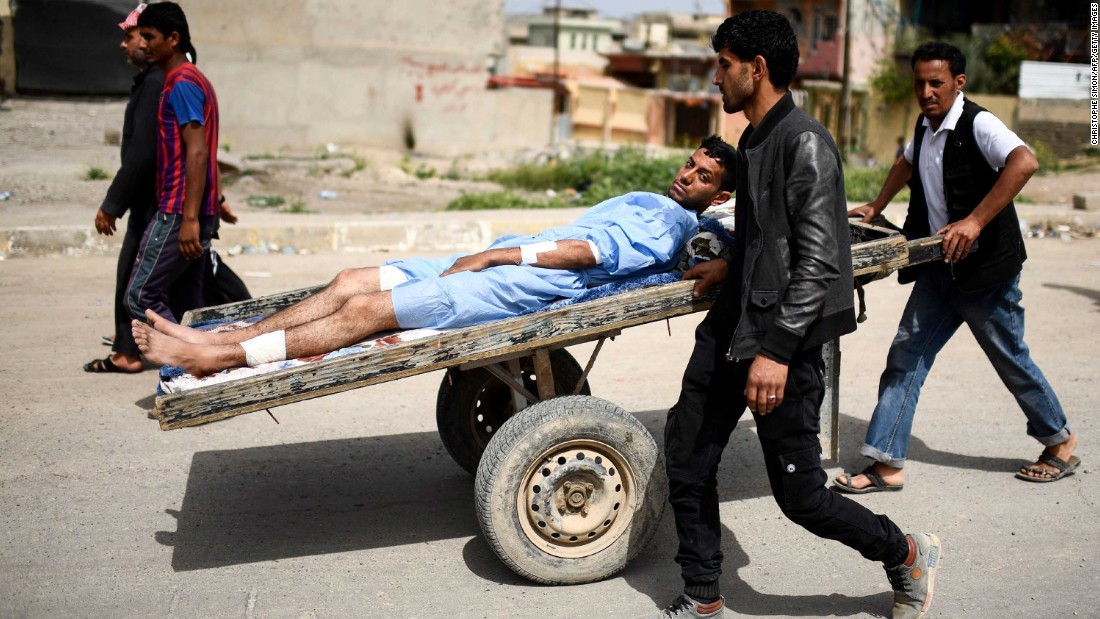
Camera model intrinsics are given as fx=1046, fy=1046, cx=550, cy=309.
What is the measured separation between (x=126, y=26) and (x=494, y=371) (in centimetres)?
330

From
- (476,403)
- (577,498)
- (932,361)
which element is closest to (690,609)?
(577,498)

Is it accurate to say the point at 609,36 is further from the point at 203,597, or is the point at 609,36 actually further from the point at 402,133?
the point at 203,597

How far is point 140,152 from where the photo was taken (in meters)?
5.93

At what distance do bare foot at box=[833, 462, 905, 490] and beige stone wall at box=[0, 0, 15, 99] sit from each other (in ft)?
65.7

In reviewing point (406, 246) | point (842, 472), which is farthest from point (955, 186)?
point (406, 246)

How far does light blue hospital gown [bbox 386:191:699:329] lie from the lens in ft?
13.1

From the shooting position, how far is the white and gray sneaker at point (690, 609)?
11.2ft

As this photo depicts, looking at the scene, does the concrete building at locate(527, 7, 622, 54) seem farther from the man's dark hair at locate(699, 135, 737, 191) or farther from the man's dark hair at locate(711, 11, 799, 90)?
the man's dark hair at locate(711, 11, 799, 90)

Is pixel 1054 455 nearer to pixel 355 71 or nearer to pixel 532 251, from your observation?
pixel 532 251

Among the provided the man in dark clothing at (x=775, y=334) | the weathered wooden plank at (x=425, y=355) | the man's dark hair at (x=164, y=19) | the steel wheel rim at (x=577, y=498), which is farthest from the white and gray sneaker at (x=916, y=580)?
the man's dark hair at (x=164, y=19)

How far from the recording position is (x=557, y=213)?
11.6 m

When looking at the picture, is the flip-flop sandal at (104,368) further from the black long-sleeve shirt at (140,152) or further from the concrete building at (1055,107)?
the concrete building at (1055,107)

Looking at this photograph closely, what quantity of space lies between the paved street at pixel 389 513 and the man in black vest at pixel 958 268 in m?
0.24

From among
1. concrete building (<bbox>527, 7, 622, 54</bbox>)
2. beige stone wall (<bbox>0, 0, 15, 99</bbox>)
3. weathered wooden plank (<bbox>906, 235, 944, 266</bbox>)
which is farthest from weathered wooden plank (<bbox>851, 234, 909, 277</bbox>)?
concrete building (<bbox>527, 7, 622, 54</bbox>)
